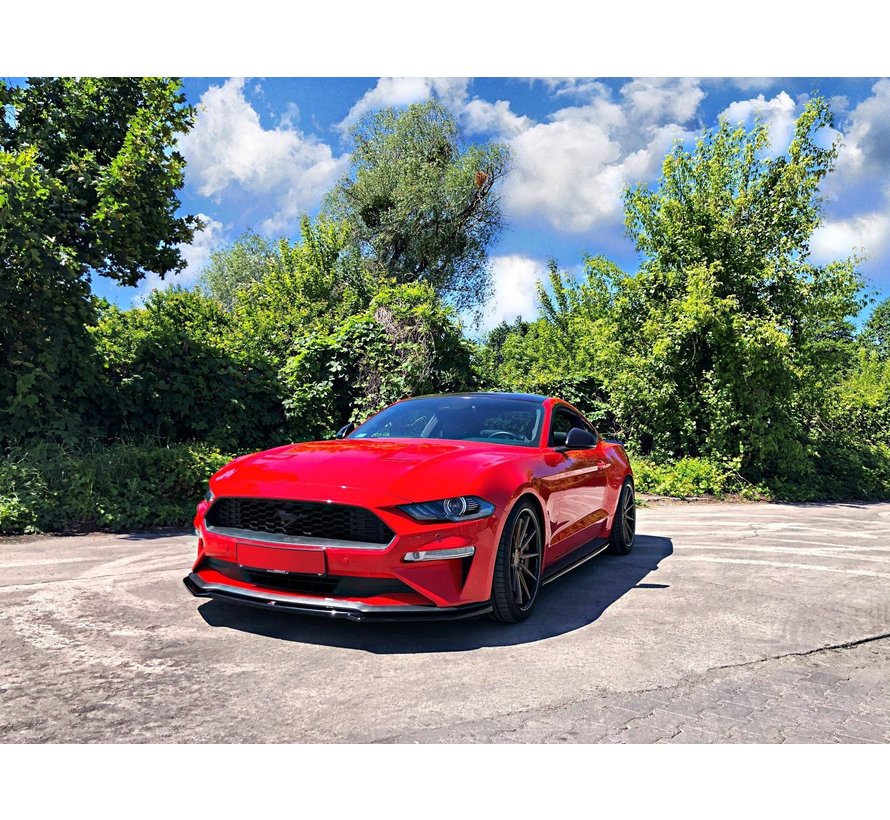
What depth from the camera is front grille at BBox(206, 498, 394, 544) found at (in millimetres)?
3902

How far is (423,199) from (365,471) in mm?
27859

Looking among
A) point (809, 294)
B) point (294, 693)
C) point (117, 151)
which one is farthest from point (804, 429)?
point (294, 693)

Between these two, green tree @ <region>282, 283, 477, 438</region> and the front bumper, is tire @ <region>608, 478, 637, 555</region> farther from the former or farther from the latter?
green tree @ <region>282, 283, 477, 438</region>

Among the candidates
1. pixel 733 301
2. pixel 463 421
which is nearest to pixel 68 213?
pixel 463 421

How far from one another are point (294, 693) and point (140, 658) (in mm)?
940

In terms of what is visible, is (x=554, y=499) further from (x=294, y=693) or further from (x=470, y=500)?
(x=294, y=693)

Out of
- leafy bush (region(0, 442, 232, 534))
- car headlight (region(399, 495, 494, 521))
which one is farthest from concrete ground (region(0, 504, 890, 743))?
leafy bush (region(0, 442, 232, 534))

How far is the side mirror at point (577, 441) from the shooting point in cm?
549

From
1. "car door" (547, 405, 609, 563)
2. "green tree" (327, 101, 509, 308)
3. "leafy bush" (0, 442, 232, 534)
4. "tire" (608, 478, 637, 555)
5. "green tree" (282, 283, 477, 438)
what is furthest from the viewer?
"green tree" (327, 101, 509, 308)

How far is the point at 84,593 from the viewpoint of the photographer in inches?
196

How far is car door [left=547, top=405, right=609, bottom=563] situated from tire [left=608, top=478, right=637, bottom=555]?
17.9 inches

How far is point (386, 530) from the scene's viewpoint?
12.7 ft

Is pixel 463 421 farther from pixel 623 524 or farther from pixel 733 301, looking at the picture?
pixel 733 301

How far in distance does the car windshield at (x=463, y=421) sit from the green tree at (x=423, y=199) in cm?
2568
